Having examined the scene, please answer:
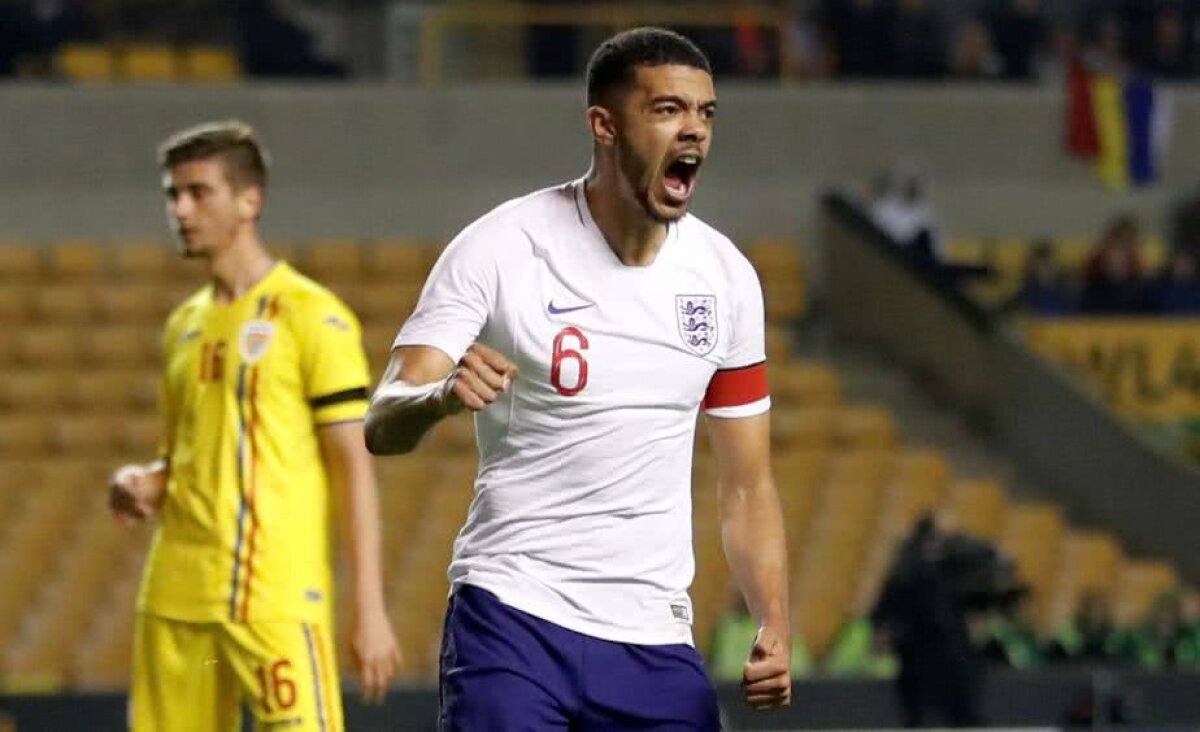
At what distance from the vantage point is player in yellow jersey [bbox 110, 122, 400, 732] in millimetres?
5359

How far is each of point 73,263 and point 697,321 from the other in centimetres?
1393

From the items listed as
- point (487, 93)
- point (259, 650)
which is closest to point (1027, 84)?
point (487, 93)

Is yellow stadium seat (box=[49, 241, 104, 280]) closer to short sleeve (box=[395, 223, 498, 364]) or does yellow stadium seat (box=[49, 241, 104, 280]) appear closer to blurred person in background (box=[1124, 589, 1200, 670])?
blurred person in background (box=[1124, 589, 1200, 670])

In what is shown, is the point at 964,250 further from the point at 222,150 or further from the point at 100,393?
the point at 222,150

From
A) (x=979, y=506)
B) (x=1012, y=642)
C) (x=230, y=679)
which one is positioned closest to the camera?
(x=230, y=679)

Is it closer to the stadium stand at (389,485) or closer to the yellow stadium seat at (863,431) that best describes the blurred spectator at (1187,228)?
the stadium stand at (389,485)

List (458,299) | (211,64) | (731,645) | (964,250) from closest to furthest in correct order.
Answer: (458,299) → (731,645) → (964,250) → (211,64)

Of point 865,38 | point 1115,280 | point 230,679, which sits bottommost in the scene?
point 1115,280

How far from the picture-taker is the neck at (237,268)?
5.61 m

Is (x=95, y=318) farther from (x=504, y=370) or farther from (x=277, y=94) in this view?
(x=504, y=370)

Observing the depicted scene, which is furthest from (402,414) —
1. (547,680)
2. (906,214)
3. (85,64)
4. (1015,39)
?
(1015,39)

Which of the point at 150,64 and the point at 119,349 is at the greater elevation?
the point at 150,64

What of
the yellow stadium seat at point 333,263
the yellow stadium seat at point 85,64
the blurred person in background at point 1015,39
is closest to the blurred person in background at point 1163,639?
the yellow stadium seat at point 333,263

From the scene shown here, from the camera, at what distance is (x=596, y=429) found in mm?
4289
